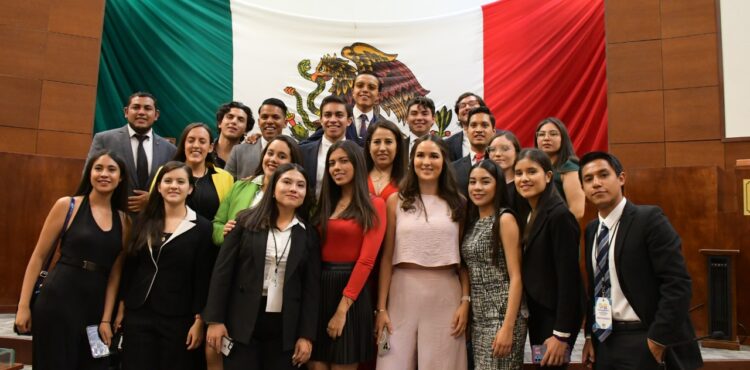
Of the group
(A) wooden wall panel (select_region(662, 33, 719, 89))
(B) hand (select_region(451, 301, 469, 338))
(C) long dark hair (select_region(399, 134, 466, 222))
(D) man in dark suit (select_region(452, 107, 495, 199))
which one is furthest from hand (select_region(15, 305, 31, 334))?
(A) wooden wall panel (select_region(662, 33, 719, 89))

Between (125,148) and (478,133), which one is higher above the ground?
(478,133)

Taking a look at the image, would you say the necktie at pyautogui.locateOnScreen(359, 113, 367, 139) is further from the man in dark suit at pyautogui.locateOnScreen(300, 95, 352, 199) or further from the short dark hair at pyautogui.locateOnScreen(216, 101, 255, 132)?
the short dark hair at pyautogui.locateOnScreen(216, 101, 255, 132)

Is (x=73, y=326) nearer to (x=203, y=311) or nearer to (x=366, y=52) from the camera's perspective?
(x=203, y=311)

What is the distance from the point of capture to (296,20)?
597 centimetres

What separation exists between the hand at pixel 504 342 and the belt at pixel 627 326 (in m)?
0.38

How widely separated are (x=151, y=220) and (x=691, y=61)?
5136 millimetres

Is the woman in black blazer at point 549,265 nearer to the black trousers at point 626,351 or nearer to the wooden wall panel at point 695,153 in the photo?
the black trousers at point 626,351

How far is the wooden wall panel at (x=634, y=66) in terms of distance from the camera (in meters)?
5.54

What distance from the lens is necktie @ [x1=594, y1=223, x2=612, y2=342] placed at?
2.12m

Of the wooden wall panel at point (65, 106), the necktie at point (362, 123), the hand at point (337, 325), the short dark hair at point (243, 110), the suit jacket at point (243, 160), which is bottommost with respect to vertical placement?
the hand at point (337, 325)

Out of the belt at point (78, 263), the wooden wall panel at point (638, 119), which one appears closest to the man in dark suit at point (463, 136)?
the belt at point (78, 263)

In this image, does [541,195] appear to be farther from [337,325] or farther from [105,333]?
[105,333]

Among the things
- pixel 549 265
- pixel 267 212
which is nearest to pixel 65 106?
pixel 267 212

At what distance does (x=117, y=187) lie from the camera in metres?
2.62
